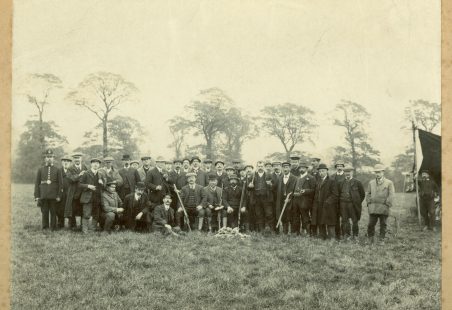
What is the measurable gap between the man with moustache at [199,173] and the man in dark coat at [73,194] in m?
1.59

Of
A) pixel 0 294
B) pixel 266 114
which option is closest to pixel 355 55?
pixel 266 114

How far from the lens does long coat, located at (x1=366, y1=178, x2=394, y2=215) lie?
624 centimetres

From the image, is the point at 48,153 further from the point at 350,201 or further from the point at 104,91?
the point at 350,201

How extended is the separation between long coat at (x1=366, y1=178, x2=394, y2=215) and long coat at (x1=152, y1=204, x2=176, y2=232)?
2.97 meters

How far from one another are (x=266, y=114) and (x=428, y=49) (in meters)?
2.13

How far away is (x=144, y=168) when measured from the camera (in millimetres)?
6801

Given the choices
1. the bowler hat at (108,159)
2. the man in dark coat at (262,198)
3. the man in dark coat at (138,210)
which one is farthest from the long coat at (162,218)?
the man in dark coat at (262,198)

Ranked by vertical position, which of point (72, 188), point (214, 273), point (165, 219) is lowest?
point (214, 273)

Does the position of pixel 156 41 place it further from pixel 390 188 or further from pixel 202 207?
pixel 390 188

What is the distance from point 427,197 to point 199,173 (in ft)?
11.4

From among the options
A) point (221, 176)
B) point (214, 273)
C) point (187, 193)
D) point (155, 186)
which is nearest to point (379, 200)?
point (221, 176)

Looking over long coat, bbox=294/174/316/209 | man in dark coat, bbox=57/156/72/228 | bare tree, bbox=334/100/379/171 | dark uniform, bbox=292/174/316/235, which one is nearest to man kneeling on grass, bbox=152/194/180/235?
man in dark coat, bbox=57/156/72/228

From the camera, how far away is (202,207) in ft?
22.9

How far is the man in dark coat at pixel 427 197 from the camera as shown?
6.01m
